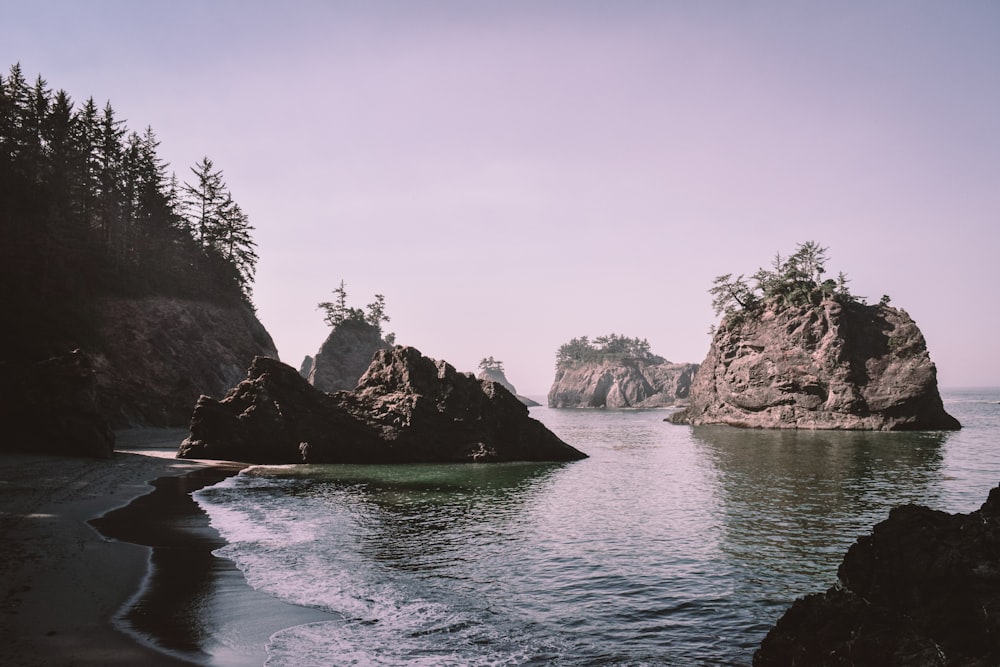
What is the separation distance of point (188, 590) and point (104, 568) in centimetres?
220

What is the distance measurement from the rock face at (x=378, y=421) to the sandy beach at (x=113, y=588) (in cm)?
1653

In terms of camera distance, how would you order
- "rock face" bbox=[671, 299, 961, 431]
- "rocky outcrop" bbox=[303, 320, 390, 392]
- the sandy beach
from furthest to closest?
"rocky outcrop" bbox=[303, 320, 390, 392]
"rock face" bbox=[671, 299, 961, 431]
the sandy beach

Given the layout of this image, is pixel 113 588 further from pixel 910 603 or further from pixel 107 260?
pixel 107 260

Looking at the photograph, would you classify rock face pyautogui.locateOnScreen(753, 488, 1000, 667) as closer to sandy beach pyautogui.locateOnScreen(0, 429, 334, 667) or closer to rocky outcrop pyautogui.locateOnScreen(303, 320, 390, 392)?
sandy beach pyautogui.locateOnScreen(0, 429, 334, 667)

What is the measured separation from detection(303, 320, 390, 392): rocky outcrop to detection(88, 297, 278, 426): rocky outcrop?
36546 millimetres

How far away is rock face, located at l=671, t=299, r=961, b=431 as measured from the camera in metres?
63.8

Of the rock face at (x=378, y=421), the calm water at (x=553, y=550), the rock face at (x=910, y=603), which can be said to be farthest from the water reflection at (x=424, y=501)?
the rock face at (x=910, y=603)

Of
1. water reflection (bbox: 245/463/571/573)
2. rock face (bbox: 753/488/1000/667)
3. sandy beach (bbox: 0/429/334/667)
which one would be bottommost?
water reflection (bbox: 245/463/571/573)

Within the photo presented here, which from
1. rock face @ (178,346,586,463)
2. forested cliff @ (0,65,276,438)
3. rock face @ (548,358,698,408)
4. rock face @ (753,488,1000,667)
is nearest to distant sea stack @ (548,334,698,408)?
rock face @ (548,358,698,408)

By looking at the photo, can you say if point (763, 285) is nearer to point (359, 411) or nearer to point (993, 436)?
point (993, 436)

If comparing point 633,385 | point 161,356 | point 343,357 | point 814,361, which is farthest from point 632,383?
point 161,356

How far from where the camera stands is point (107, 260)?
59.5m

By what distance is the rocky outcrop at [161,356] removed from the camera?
163 ft

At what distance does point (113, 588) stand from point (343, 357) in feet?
333
